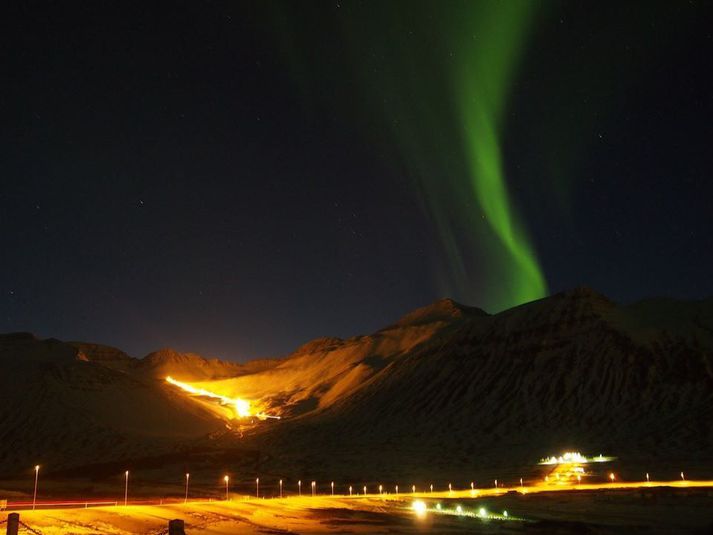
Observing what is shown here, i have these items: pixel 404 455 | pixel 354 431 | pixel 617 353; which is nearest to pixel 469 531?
pixel 404 455

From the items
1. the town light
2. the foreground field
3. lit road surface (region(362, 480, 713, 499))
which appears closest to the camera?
the foreground field

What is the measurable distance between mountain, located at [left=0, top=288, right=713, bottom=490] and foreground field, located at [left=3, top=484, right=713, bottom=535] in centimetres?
3562

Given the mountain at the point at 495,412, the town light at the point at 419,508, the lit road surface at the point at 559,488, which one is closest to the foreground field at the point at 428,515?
the town light at the point at 419,508

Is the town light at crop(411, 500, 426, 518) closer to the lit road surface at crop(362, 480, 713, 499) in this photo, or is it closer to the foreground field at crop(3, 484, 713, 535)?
the foreground field at crop(3, 484, 713, 535)

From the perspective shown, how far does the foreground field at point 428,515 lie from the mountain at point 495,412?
35.6m

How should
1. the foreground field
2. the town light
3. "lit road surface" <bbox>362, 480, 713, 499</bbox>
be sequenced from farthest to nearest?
"lit road surface" <bbox>362, 480, 713, 499</bbox>, the town light, the foreground field

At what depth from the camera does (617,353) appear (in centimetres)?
15662

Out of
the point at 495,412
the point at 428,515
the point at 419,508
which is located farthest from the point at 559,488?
the point at 495,412

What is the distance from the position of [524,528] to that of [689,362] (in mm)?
119797

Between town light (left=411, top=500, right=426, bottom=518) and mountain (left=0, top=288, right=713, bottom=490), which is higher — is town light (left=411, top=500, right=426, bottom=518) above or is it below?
below

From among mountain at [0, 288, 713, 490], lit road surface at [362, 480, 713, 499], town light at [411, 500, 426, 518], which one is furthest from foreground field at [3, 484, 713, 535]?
mountain at [0, 288, 713, 490]

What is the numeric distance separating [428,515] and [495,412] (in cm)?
10303

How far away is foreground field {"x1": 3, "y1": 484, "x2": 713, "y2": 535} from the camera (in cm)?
3762

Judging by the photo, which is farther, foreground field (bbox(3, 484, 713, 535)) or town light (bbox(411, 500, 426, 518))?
town light (bbox(411, 500, 426, 518))
